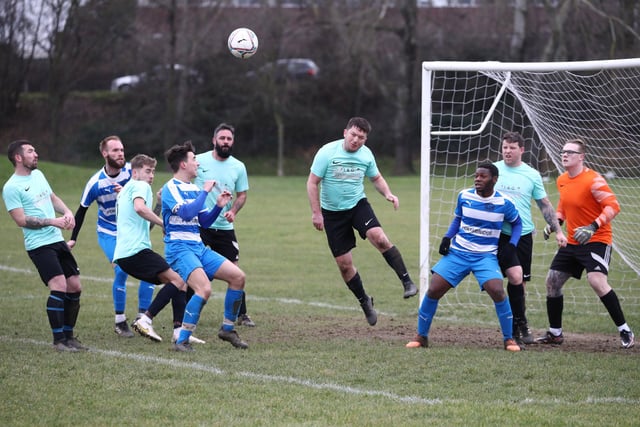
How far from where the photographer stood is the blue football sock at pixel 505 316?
26.6 feet

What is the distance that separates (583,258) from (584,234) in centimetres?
43

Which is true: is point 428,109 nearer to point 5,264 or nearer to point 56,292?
point 56,292

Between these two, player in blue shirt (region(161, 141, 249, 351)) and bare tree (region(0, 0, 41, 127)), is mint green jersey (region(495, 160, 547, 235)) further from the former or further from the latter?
bare tree (region(0, 0, 41, 127))

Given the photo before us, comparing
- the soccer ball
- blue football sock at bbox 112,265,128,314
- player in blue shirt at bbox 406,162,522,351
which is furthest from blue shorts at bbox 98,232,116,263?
player in blue shirt at bbox 406,162,522,351

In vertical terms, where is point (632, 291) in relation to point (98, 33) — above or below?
below

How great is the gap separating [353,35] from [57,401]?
103 ft

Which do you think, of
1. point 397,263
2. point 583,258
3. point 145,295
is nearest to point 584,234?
point 583,258

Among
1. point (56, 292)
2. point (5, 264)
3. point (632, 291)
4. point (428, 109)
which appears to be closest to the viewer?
point (56, 292)

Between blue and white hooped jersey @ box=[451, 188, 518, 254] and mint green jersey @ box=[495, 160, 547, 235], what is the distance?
2.26ft

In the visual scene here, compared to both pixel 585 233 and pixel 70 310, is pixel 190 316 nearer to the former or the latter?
pixel 70 310

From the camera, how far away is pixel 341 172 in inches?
359

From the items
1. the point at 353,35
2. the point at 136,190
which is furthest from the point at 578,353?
the point at 353,35

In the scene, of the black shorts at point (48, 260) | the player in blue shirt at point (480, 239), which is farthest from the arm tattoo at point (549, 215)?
the black shorts at point (48, 260)

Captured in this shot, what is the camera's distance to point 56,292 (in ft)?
26.3
